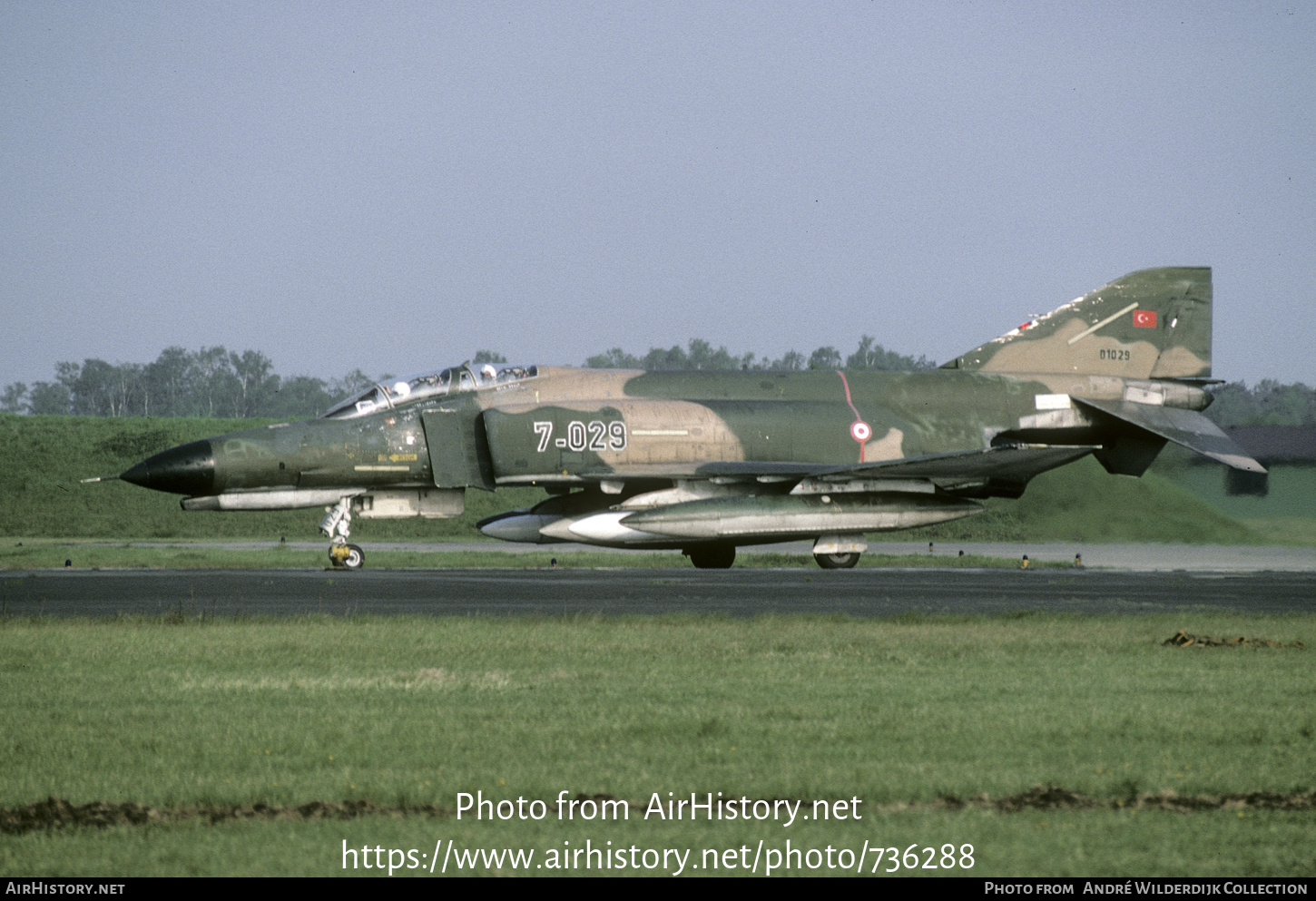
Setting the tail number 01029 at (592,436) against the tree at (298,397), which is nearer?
the tail number 01029 at (592,436)

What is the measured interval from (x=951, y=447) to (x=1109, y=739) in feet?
53.5

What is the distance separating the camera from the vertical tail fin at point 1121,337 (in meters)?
24.5

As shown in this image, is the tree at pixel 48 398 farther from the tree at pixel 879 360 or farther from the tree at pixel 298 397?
the tree at pixel 879 360

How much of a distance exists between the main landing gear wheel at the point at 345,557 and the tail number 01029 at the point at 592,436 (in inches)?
140

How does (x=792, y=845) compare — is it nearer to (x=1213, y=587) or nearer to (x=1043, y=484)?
(x=1213, y=587)

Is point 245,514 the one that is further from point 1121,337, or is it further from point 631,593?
point 631,593

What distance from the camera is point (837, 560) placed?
73.2 ft

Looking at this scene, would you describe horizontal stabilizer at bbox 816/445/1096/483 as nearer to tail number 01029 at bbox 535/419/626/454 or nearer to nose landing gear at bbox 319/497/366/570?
tail number 01029 at bbox 535/419/626/454

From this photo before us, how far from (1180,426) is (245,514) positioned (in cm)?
3347

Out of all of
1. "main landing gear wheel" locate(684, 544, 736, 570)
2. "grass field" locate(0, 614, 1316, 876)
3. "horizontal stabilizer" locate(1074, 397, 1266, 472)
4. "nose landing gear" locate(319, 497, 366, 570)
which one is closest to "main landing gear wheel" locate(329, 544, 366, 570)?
"nose landing gear" locate(319, 497, 366, 570)

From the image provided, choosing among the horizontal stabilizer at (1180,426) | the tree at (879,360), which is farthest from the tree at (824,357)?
the horizontal stabilizer at (1180,426)

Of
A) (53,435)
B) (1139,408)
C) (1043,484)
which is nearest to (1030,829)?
(1139,408)

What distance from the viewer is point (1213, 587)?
58.3 feet

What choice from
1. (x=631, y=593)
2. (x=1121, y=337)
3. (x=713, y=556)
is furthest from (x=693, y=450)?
(x=1121, y=337)
